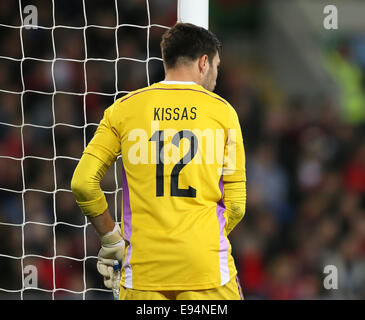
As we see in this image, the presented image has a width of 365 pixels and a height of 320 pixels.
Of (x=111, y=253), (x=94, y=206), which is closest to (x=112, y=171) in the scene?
(x=111, y=253)

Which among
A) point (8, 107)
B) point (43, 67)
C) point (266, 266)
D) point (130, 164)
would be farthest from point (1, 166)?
point (130, 164)

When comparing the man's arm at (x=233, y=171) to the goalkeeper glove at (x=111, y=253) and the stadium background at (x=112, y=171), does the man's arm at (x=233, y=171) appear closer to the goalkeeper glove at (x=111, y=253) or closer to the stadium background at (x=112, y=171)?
the goalkeeper glove at (x=111, y=253)

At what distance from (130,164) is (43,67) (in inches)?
145

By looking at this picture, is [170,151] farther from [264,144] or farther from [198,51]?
[264,144]

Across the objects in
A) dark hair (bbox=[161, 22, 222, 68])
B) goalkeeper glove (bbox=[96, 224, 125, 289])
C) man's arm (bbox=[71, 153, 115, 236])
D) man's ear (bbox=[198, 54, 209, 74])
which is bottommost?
goalkeeper glove (bbox=[96, 224, 125, 289])

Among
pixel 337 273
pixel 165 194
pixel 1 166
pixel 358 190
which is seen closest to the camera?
pixel 165 194

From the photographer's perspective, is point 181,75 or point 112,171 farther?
point 112,171

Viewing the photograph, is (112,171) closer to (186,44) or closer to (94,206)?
(94,206)

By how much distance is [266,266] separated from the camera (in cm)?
619

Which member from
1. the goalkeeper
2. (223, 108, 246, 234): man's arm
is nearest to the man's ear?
the goalkeeper

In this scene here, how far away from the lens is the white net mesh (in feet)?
17.5

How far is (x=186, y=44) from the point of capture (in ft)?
9.05

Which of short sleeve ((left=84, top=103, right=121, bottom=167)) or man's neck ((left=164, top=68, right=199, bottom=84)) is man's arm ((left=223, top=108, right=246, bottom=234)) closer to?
man's neck ((left=164, top=68, right=199, bottom=84))

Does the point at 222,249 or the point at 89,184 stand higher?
the point at 89,184
